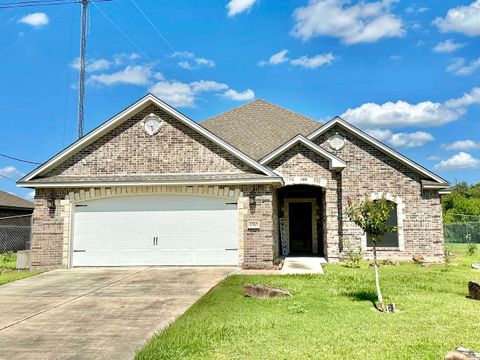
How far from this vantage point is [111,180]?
1425cm

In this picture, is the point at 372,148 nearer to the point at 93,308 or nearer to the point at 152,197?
the point at 152,197

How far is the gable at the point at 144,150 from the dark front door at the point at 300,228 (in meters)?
5.88

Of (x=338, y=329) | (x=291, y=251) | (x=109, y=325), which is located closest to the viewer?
(x=338, y=329)

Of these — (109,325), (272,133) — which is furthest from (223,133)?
(109,325)

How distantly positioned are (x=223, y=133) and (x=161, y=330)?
51.4ft

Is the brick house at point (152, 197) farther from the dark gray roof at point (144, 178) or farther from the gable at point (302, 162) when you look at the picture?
the gable at point (302, 162)

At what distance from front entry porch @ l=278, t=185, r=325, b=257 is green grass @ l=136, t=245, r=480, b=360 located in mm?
8095

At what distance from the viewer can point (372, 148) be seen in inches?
671

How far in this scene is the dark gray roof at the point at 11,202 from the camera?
956 inches

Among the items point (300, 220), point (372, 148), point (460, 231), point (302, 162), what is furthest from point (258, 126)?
point (460, 231)

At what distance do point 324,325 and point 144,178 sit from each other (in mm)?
9297

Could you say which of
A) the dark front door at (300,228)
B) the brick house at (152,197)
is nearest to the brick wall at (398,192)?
the brick house at (152,197)

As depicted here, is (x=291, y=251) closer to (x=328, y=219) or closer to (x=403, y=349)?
(x=328, y=219)

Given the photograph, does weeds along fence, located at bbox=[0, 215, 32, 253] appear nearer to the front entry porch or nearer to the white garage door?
the white garage door
